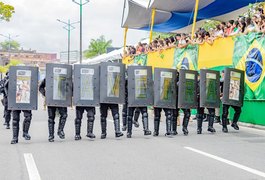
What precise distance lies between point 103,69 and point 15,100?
2289mm

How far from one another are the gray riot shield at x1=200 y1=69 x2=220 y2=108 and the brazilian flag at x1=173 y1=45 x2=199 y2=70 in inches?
231

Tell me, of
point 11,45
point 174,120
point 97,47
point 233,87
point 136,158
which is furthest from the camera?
point 11,45

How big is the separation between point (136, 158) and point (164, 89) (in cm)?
407

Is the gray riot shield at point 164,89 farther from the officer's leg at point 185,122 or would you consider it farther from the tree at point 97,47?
the tree at point 97,47

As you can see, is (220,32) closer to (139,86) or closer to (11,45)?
(139,86)

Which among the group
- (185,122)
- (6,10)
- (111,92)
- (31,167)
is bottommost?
(31,167)

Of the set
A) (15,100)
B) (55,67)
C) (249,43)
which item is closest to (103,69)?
(55,67)

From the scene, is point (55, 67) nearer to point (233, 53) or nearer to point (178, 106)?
point (178, 106)

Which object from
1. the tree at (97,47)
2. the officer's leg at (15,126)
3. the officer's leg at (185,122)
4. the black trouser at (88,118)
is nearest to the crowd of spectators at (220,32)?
the officer's leg at (185,122)

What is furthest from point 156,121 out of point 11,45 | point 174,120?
point 11,45

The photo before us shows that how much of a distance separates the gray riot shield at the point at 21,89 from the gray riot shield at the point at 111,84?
1692mm

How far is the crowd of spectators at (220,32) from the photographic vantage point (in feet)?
46.6

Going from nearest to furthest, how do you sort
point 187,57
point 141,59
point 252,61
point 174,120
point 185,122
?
1. point 174,120
2. point 185,122
3. point 252,61
4. point 187,57
5. point 141,59

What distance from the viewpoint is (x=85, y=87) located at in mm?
10898
